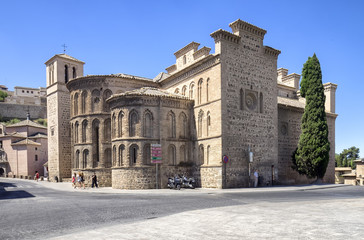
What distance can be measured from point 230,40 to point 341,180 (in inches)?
1249

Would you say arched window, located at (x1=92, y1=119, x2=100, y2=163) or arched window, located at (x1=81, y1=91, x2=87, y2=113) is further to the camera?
arched window, located at (x1=81, y1=91, x2=87, y2=113)

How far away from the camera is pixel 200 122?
83.6ft

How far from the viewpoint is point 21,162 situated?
156 feet

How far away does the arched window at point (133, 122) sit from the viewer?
79.4ft

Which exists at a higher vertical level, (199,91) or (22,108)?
(22,108)

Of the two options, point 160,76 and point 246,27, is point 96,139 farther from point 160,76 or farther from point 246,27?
point 246,27

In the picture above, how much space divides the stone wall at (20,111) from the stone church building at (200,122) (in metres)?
49.6

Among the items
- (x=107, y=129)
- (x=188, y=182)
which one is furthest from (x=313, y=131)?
(x=107, y=129)

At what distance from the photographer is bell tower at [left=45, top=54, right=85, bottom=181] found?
34000 millimetres

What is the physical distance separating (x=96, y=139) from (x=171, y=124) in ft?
25.3

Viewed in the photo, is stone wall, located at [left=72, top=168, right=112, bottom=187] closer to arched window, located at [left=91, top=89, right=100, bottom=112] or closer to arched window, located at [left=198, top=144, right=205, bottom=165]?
arched window, located at [left=91, top=89, right=100, bottom=112]

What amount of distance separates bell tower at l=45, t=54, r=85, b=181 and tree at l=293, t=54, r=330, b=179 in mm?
24220

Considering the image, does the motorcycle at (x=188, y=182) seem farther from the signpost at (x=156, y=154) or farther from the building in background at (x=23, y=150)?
the building in background at (x=23, y=150)

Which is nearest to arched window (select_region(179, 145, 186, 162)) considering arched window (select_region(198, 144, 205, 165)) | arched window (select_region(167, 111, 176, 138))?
arched window (select_region(167, 111, 176, 138))
